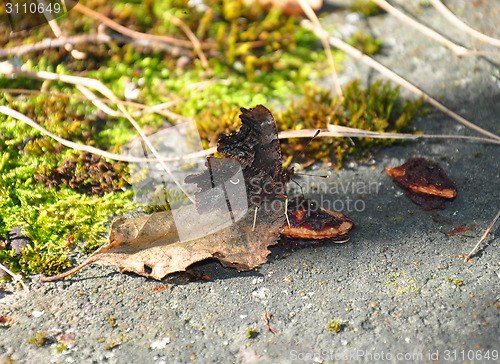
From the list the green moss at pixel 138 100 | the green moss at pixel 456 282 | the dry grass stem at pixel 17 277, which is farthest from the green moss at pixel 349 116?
the dry grass stem at pixel 17 277

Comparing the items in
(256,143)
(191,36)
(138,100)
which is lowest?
(138,100)

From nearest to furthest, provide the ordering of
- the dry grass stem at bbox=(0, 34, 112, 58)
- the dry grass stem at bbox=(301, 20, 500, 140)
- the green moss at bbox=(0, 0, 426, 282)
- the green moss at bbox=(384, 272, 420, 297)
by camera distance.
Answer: the green moss at bbox=(384, 272, 420, 297) → the green moss at bbox=(0, 0, 426, 282) → the dry grass stem at bbox=(301, 20, 500, 140) → the dry grass stem at bbox=(0, 34, 112, 58)

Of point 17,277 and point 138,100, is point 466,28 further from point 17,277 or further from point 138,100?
point 17,277

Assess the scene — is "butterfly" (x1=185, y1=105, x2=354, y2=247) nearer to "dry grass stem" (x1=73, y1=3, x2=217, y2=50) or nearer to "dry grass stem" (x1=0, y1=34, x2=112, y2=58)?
"dry grass stem" (x1=73, y1=3, x2=217, y2=50)

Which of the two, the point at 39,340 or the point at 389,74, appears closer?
the point at 39,340

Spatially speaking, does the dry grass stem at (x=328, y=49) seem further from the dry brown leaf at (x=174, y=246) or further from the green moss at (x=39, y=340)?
the green moss at (x=39, y=340)

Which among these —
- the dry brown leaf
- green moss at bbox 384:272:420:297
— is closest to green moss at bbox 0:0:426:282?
the dry brown leaf

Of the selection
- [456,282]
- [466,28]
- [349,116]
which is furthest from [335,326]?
[466,28]
